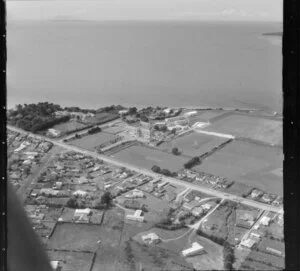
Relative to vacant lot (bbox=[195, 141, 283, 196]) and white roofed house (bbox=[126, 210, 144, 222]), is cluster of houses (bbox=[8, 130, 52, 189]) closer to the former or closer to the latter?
white roofed house (bbox=[126, 210, 144, 222])

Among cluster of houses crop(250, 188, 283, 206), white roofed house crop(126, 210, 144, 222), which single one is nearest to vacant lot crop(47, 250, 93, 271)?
white roofed house crop(126, 210, 144, 222)

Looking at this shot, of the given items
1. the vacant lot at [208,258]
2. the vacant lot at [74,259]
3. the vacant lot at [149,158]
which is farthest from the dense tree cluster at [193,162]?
the vacant lot at [74,259]

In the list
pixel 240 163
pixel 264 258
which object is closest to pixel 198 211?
pixel 240 163

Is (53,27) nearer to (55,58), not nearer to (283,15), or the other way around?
(55,58)

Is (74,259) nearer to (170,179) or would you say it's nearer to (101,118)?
(170,179)

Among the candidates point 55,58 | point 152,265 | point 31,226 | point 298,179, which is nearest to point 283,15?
point 298,179

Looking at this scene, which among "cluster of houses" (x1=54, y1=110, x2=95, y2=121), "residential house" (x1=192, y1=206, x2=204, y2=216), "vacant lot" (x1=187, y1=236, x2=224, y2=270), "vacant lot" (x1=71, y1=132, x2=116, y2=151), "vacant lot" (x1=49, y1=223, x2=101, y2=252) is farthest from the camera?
Result: "vacant lot" (x1=71, y1=132, x2=116, y2=151)

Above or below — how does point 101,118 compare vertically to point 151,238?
above
